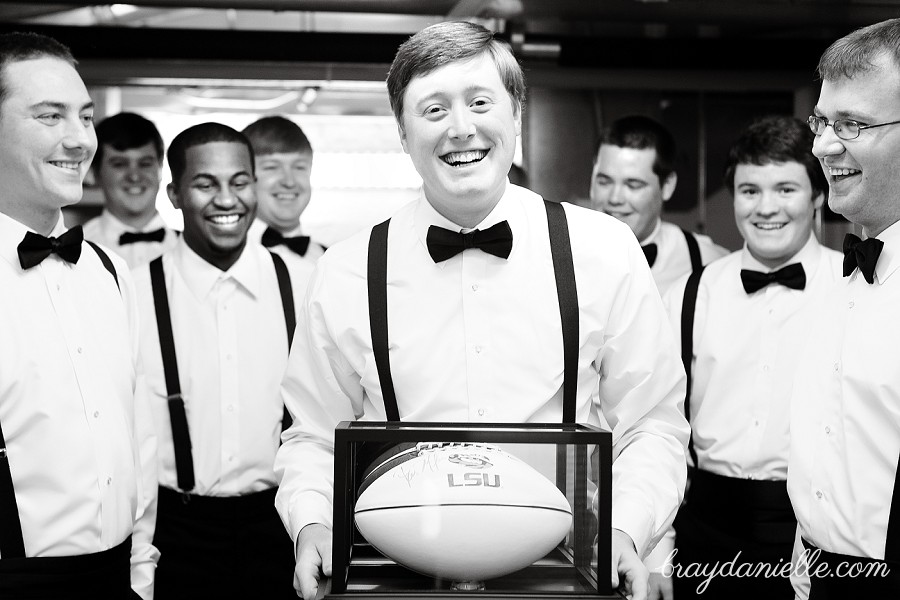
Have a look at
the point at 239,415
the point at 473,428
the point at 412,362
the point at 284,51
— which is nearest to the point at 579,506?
the point at 473,428

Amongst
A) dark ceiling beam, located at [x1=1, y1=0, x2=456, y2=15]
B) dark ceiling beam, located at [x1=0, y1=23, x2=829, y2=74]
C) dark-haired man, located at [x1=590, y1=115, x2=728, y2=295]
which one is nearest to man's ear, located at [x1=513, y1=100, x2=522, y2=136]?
dark-haired man, located at [x1=590, y1=115, x2=728, y2=295]

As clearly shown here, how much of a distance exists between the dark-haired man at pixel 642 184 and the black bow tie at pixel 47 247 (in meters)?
2.00

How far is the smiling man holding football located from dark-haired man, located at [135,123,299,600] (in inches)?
44.6

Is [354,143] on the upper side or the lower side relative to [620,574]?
upper

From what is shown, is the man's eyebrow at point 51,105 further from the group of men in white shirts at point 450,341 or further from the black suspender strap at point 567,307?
the black suspender strap at point 567,307

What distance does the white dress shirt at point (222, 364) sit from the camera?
299 centimetres

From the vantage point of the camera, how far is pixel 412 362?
1.81 metres

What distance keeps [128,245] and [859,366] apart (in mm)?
2982

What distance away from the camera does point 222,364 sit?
3.08m

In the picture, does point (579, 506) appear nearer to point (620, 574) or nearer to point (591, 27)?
point (620, 574)

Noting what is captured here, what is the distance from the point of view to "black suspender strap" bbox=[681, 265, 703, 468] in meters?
3.17

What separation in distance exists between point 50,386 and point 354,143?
153 inches

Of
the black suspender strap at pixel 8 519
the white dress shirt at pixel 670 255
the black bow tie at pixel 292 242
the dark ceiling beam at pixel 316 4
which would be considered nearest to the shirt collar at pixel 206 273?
the black bow tie at pixel 292 242

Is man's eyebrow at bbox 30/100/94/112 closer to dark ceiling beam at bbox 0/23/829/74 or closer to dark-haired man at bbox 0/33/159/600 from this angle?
dark-haired man at bbox 0/33/159/600
